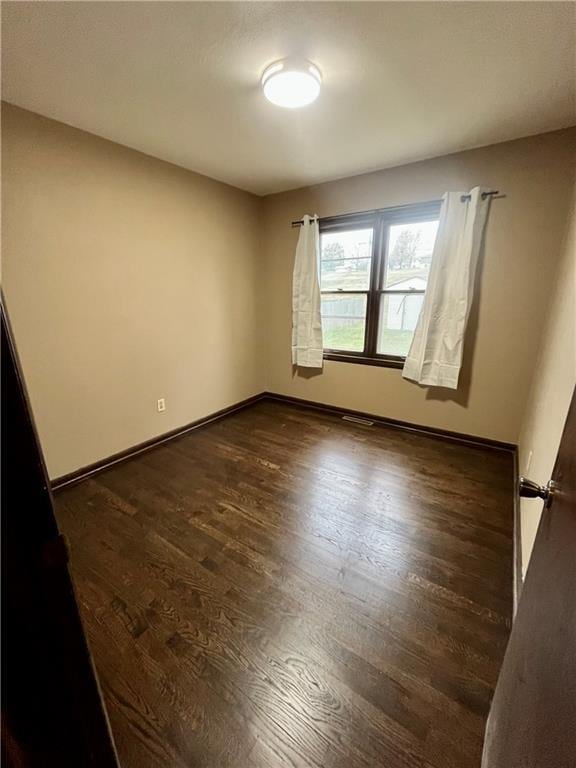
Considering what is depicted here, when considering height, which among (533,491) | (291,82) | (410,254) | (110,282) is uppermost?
(291,82)

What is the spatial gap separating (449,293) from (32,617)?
9.78 ft

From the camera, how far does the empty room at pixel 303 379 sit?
79 centimetres

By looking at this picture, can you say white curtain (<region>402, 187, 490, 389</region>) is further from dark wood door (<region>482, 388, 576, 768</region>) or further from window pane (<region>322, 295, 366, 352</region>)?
dark wood door (<region>482, 388, 576, 768</region>)

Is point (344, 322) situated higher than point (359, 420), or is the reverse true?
point (344, 322)

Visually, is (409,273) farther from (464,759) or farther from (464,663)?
(464,759)

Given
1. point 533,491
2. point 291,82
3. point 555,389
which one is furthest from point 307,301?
point 533,491

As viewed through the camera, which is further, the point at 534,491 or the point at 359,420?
the point at 359,420

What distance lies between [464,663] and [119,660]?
1.30m

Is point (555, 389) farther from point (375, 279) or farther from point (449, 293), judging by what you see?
point (375, 279)

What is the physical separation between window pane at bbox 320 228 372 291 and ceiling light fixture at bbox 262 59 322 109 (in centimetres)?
156

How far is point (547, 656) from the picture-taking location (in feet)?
1.88

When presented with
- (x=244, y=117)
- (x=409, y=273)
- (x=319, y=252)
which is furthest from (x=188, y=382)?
(x=409, y=273)

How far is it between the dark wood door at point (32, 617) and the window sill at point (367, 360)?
9.93ft

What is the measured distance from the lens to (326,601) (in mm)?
1464
